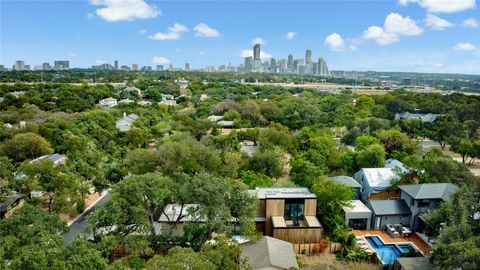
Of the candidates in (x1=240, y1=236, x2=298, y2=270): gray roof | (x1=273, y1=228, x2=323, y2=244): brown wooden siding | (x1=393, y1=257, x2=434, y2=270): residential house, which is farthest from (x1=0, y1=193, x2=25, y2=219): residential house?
(x1=393, y1=257, x2=434, y2=270): residential house

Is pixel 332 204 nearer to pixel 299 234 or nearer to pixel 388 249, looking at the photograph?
pixel 299 234

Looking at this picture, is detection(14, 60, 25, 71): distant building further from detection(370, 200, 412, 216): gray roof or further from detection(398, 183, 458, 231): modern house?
detection(398, 183, 458, 231): modern house

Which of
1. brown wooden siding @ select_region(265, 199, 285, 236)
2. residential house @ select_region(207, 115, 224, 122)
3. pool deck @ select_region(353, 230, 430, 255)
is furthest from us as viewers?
residential house @ select_region(207, 115, 224, 122)

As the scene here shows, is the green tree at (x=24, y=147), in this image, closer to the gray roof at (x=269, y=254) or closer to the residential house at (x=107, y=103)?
the gray roof at (x=269, y=254)

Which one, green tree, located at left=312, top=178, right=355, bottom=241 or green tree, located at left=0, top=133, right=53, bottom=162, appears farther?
green tree, located at left=0, top=133, right=53, bottom=162

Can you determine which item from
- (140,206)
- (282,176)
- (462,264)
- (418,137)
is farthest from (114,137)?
(418,137)

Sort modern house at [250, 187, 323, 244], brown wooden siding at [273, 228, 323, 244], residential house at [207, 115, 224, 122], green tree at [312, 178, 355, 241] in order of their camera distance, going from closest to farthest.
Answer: brown wooden siding at [273, 228, 323, 244] → modern house at [250, 187, 323, 244] → green tree at [312, 178, 355, 241] → residential house at [207, 115, 224, 122]
